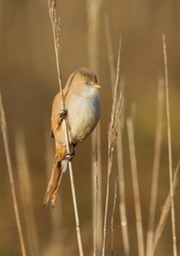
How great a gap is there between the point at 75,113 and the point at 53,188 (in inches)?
16.3

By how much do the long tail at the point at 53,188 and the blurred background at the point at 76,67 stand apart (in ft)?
10.9

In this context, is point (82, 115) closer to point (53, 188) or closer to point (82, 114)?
point (82, 114)

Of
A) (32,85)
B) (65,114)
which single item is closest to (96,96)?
(65,114)

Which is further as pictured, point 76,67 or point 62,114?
point 76,67

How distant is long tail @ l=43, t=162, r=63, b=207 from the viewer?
3.66 meters

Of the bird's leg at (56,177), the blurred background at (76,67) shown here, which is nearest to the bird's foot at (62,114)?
the bird's leg at (56,177)

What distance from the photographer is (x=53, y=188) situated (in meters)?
3.74

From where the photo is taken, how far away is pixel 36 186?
7.93 metres

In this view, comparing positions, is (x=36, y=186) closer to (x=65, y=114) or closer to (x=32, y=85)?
(x=32, y=85)

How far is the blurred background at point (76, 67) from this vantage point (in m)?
7.93

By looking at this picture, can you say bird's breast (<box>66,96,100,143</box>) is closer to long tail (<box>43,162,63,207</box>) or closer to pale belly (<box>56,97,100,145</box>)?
pale belly (<box>56,97,100,145</box>)

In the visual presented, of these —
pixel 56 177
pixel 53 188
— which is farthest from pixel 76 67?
pixel 53 188

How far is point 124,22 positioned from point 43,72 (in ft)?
4.00

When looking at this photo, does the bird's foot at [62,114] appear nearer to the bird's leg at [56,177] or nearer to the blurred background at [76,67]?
the bird's leg at [56,177]
